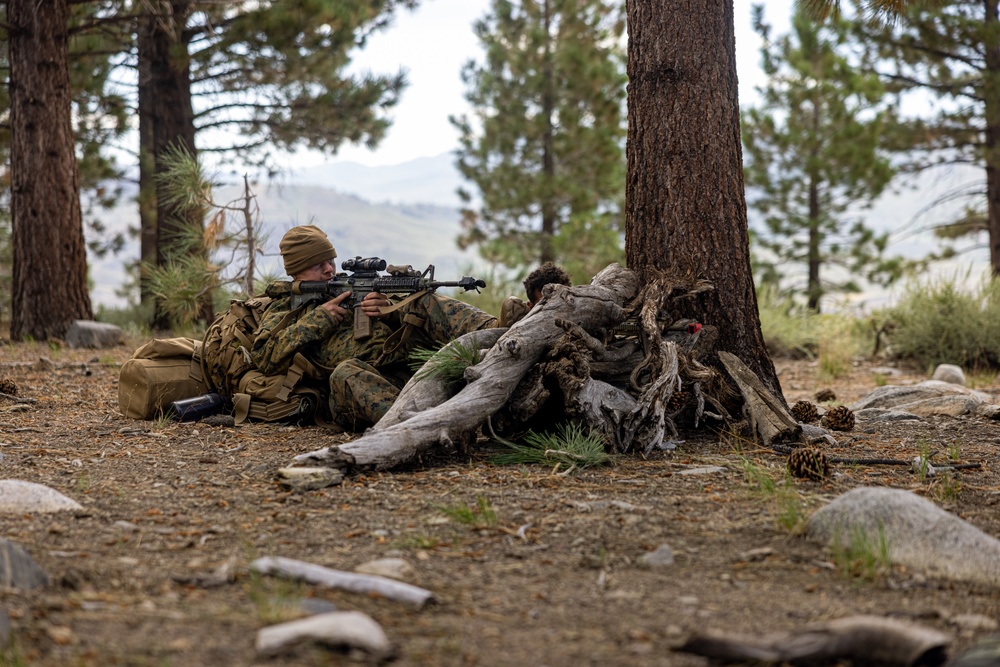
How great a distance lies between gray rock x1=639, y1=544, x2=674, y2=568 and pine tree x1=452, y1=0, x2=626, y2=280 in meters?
14.9

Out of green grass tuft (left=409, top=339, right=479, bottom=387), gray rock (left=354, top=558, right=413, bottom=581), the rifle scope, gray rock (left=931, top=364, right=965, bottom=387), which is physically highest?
the rifle scope

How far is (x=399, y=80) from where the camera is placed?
1371cm

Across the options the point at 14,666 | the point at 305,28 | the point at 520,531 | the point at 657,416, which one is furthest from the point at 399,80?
the point at 14,666

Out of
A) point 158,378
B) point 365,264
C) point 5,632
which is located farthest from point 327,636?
point 158,378

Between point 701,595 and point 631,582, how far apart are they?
218mm

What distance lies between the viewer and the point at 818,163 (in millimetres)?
17688

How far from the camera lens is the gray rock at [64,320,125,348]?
995cm

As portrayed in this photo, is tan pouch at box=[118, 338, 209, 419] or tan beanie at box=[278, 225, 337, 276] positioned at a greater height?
tan beanie at box=[278, 225, 337, 276]

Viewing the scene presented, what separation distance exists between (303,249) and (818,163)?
14478 millimetres

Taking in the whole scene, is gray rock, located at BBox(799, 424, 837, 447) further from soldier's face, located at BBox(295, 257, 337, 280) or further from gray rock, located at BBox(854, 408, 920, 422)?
soldier's face, located at BBox(295, 257, 337, 280)

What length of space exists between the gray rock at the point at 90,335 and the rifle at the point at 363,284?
Result: 544cm

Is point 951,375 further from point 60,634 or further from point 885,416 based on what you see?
point 60,634

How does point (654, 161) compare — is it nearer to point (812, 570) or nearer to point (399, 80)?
point (812, 570)

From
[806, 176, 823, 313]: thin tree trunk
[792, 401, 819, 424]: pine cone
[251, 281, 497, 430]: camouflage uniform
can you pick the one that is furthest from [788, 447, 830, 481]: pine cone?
[806, 176, 823, 313]: thin tree trunk
